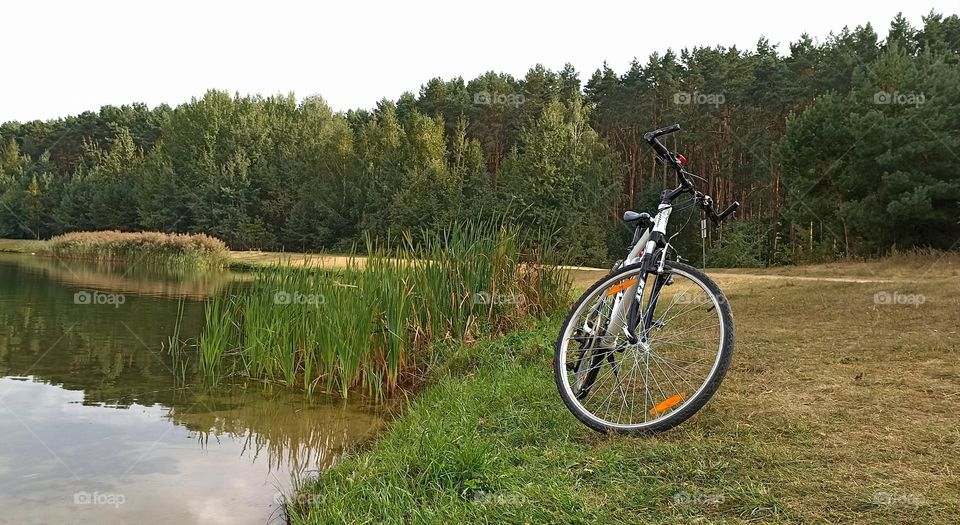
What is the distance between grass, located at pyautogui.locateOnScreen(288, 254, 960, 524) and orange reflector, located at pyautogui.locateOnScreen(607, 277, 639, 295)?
29.3 inches

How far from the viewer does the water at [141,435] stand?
4211 millimetres

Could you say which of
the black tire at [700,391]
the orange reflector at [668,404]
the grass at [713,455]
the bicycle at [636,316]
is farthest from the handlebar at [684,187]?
the grass at [713,455]

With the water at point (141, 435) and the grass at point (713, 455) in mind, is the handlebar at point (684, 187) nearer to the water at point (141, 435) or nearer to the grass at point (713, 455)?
the grass at point (713, 455)

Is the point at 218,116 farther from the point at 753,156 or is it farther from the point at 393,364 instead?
the point at 393,364

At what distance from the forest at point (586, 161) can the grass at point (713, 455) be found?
11.3 ft

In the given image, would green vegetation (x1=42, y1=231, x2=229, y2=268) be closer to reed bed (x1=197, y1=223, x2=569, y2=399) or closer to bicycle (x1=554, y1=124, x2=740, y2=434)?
reed bed (x1=197, y1=223, x2=569, y2=399)

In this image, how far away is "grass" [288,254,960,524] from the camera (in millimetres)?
2500

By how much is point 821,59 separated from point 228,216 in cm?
3593

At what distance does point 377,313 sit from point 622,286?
3.72 m

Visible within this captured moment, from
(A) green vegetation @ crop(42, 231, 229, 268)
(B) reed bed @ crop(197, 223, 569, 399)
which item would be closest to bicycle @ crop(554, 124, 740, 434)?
(B) reed bed @ crop(197, 223, 569, 399)

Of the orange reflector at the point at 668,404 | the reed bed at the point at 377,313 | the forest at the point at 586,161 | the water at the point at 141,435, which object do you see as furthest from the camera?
the forest at the point at 586,161

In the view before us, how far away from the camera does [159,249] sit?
92.6ft

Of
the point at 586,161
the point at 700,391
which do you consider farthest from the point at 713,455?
the point at 586,161

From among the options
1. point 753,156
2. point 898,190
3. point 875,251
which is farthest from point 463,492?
point 753,156
